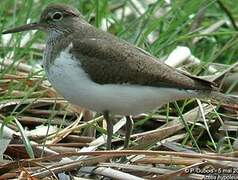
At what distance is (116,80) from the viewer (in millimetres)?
4445

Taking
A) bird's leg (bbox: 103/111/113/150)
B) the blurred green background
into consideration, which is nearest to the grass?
the blurred green background

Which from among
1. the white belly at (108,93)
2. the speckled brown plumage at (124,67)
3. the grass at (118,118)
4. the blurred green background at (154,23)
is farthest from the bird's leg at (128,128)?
the blurred green background at (154,23)

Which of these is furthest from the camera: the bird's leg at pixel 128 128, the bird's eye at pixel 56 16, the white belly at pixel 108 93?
the bird's eye at pixel 56 16

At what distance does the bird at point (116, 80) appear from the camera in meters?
4.42

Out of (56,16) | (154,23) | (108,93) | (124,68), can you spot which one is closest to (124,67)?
(124,68)

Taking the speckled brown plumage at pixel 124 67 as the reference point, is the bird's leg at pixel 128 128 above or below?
below

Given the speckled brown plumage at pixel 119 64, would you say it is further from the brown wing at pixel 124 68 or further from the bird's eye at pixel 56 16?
the bird's eye at pixel 56 16

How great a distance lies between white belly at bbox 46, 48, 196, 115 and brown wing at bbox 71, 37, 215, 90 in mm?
35

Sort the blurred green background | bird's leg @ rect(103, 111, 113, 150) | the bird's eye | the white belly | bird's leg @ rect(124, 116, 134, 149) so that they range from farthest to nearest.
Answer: the blurred green background < the bird's eye < bird's leg @ rect(124, 116, 134, 149) < bird's leg @ rect(103, 111, 113, 150) < the white belly

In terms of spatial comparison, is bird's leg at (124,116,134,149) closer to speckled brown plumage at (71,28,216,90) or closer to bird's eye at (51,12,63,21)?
speckled brown plumage at (71,28,216,90)

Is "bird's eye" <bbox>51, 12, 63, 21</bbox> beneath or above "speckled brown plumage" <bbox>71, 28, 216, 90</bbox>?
above

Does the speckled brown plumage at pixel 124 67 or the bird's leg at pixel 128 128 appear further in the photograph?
the bird's leg at pixel 128 128

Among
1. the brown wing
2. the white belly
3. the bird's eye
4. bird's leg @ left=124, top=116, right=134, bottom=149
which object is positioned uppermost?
the bird's eye

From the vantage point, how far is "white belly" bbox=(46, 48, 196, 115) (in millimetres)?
4418
